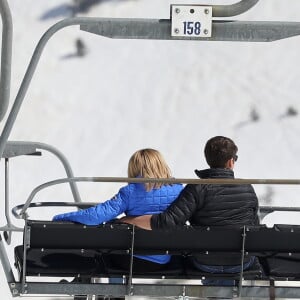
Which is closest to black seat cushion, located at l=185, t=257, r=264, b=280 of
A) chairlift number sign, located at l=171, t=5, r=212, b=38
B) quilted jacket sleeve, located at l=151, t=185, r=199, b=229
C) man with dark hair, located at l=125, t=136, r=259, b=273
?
man with dark hair, located at l=125, t=136, r=259, b=273

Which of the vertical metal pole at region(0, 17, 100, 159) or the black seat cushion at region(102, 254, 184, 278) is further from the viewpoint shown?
the vertical metal pole at region(0, 17, 100, 159)

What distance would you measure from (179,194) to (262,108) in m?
6.80

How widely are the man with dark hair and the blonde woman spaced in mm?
80

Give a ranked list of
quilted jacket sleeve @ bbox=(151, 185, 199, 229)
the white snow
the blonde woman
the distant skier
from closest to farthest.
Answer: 1. quilted jacket sleeve @ bbox=(151, 185, 199, 229)
2. the blonde woman
3. the white snow
4. the distant skier

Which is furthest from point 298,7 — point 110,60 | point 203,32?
point 203,32

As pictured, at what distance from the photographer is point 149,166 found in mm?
5336

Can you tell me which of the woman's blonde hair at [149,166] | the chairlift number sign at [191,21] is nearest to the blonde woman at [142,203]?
the woman's blonde hair at [149,166]

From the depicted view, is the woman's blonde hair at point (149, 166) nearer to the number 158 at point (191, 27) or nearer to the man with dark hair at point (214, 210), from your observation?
the man with dark hair at point (214, 210)

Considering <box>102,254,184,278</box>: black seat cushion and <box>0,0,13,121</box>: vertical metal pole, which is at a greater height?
<box>0,0,13,121</box>: vertical metal pole

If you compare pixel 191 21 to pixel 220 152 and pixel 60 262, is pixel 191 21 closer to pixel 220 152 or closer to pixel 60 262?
pixel 220 152

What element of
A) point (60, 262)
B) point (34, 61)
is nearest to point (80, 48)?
point (34, 61)

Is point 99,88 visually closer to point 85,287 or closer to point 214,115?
point 214,115

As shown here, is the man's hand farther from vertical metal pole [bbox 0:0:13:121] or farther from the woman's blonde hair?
vertical metal pole [bbox 0:0:13:121]

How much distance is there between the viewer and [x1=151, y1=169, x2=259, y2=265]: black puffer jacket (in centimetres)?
517
